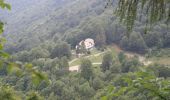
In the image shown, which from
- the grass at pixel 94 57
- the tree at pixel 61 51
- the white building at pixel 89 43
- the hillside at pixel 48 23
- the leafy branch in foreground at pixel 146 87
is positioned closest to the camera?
the leafy branch in foreground at pixel 146 87

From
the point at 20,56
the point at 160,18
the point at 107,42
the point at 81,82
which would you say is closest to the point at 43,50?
the point at 20,56

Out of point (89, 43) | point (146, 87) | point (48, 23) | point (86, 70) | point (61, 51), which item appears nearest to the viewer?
point (146, 87)

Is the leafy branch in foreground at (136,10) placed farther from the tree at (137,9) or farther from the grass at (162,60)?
the grass at (162,60)

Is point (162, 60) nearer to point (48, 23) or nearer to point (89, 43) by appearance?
point (89, 43)

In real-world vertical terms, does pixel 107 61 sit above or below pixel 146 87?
below

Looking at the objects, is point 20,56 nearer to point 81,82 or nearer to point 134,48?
point 81,82

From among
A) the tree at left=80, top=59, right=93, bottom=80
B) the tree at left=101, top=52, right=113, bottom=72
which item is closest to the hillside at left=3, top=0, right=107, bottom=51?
the tree at left=80, top=59, right=93, bottom=80

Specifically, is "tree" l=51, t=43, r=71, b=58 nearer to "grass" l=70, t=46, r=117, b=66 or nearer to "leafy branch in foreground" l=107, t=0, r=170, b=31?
"grass" l=70, t=46, r=117, b=66

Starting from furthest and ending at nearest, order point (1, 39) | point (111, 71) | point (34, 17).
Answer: point (34, 17)
point (111, 71)
point (1, 39)

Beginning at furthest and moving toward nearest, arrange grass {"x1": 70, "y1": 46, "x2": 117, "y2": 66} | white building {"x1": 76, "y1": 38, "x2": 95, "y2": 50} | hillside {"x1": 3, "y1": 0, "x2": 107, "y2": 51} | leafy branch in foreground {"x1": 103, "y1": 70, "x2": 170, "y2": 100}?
hillside {"x1": 3, "y1": 0, "x2": 107, "y2": 51}
white building {"x1": 76, "y1": 38, "x2": 95, "y2": 50}
grass {"x1": 70, "y1": 46, "x2": 117, "y2": 66}
leafy branch in foreground {"x1": 103, "y1": 70, "x2": 170, "y2": 100}

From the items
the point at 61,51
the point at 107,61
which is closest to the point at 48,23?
the point at 61,51

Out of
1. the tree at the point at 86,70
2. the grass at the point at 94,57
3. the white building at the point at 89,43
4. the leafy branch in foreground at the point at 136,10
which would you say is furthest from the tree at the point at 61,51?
the leafy branch in foreground at the point at 136,10
